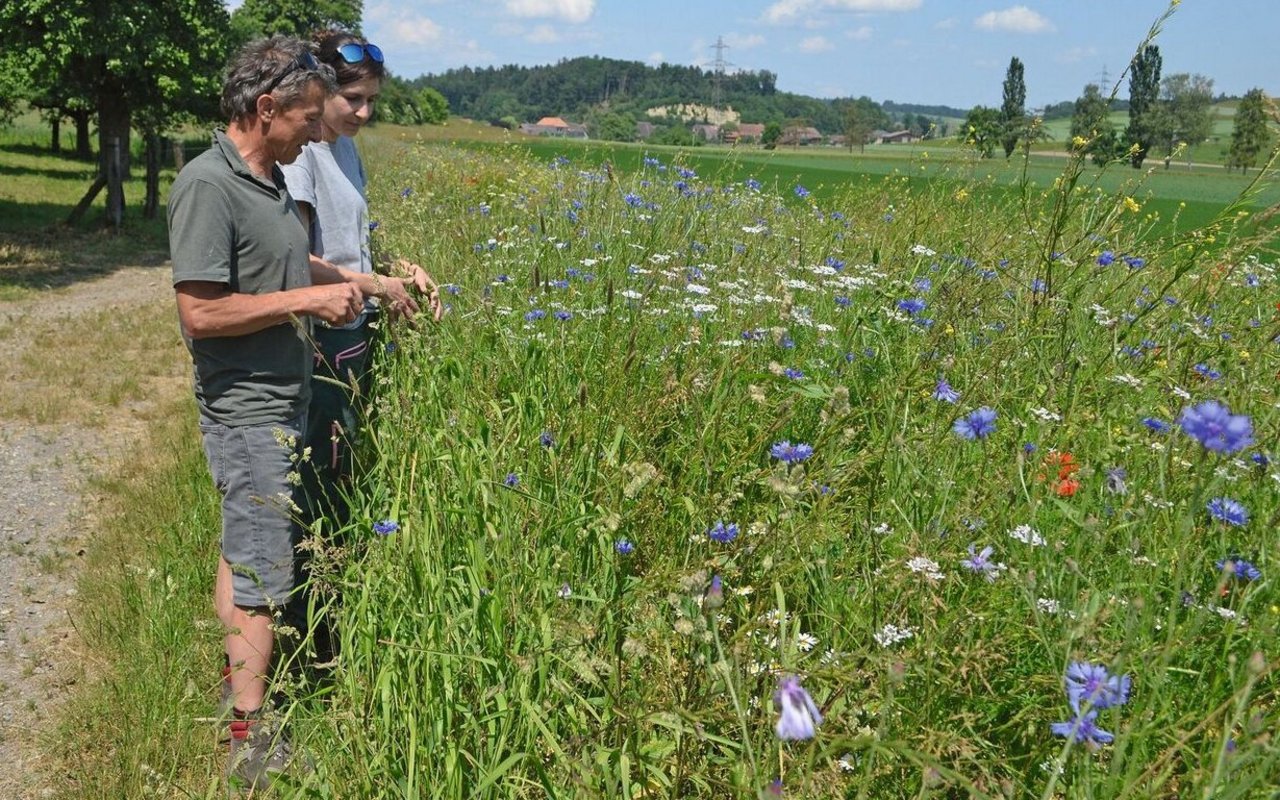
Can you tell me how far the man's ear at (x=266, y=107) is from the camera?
2.68 meters

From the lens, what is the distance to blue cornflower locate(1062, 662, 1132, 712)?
1.22 meters

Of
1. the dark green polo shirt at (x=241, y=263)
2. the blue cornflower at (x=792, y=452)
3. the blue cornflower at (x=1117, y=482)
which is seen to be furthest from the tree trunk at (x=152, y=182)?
the blue cornflower at (x=1117, y=482)

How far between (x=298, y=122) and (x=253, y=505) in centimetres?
110

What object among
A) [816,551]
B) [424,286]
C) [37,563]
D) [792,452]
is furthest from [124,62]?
[816,551]

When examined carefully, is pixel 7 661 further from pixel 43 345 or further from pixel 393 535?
pixel 43 345

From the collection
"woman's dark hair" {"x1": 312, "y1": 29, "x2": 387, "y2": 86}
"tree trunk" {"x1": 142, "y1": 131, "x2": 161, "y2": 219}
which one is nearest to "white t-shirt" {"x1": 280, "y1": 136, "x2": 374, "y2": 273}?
"woman's dark hair" {"x1": 312, "y1": 29, "x2": 387, "y2": 86}

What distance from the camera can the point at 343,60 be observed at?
334cm

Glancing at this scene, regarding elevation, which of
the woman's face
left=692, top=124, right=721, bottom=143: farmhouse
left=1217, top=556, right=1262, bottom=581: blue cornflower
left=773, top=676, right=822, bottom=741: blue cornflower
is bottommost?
left=1217, top=556, right=1262, bottom=581: blue cornflower

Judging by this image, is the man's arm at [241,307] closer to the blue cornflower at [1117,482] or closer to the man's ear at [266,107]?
the man's ear at [266,107]

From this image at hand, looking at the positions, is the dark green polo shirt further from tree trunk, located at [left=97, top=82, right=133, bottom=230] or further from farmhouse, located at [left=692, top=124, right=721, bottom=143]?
tree trunk, located at [left=97, top=82, right=133, bottom=230]

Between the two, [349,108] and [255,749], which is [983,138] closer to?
[349,108]

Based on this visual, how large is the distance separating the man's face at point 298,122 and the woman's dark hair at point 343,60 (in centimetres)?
68

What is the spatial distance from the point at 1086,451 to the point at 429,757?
79.5 inches

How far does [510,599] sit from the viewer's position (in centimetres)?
216
